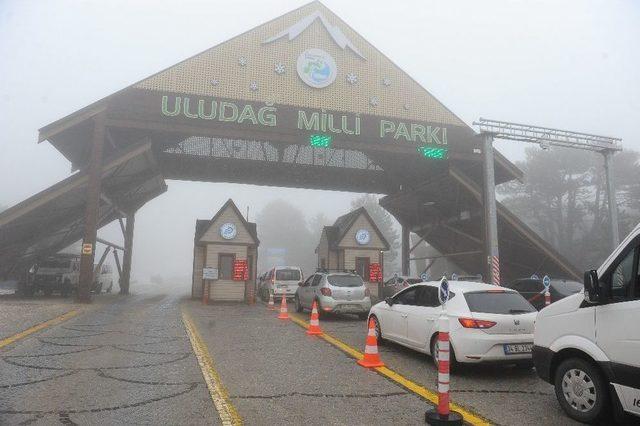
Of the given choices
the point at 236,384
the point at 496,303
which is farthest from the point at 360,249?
the point at 236,384

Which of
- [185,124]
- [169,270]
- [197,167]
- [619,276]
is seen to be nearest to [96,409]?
[619,276]

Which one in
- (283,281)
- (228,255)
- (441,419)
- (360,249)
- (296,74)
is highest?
(296,74)

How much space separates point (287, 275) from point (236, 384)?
59.5 ft

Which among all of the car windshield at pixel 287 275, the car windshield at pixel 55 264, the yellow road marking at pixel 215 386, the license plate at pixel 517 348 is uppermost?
the car windshield at pixel 55 264

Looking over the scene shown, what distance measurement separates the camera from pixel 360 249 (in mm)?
26906

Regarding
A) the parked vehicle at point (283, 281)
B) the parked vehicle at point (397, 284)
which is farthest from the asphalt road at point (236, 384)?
the parked vehicle at point (397, 284)

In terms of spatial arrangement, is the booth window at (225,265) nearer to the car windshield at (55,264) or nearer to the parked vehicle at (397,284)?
the car windshield at (55,264)

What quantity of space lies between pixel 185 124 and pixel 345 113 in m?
7.81

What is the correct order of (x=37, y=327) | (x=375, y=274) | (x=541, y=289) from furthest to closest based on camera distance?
(x=375, y=274)
(x=541, y=289)
(x=37, y=327)

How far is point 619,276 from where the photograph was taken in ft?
15.8

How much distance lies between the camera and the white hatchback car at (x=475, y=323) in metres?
7.05

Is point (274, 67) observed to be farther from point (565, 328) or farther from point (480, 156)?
point (565, 328)

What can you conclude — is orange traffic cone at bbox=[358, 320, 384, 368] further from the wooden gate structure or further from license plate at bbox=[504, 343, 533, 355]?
the wooden gate structure

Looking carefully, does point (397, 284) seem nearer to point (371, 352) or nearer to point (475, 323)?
point (371, 352)
